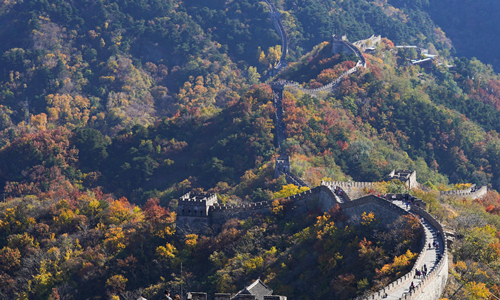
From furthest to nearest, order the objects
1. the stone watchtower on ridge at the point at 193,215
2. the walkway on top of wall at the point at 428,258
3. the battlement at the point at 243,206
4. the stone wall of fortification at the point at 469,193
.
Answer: the stone wall of fortification at the point at 469,193 < the stone watchtower on ridge at the point at 193,215 < the battlement at the point at 243,206 < the walkway on top of wall at the point at 428,258

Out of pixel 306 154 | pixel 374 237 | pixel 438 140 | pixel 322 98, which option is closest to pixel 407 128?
pixel 438 140

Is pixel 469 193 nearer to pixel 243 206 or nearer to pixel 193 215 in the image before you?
pixel 243 206

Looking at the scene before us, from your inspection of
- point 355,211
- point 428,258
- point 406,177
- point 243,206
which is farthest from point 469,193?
point 428,258

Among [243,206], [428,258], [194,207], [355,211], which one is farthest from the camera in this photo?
[194,207]

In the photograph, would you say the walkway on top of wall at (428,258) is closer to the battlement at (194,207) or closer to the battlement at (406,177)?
the battlement at (194,207)

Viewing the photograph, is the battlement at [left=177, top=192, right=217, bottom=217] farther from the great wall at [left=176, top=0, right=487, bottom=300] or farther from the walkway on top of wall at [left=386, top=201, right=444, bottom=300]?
the walkway on top of wall at [left=386, top=201, right=444, bottom=300]

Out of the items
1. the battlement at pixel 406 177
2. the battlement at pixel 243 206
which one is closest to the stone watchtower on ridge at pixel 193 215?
the battlement at pixel 243 206

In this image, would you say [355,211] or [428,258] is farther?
[355,211]

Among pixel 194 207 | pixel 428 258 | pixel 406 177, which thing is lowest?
pixel 406 177
